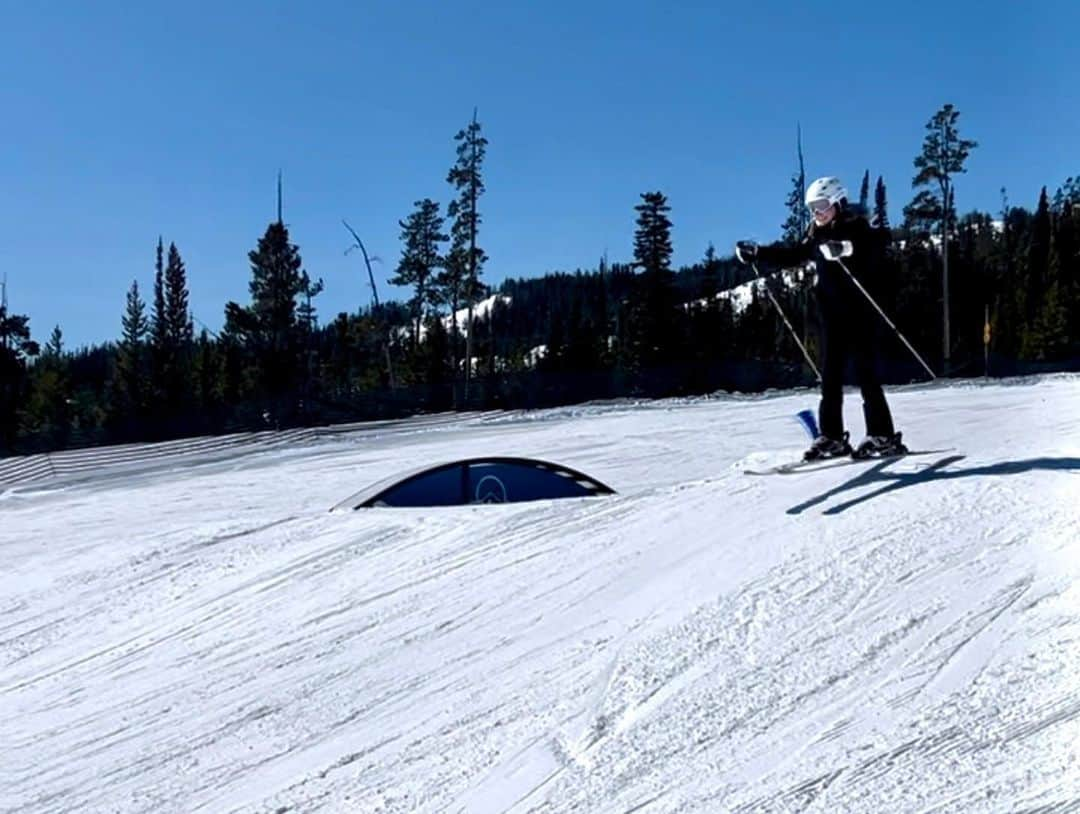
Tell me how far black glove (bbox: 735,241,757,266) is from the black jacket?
468mm

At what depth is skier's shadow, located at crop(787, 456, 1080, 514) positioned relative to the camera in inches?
302

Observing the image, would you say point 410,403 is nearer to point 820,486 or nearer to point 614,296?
point 820,486

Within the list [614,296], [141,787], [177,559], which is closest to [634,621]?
[141,787]

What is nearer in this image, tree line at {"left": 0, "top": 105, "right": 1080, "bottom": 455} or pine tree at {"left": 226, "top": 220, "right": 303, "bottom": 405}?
tree line at {"left": 0, "top": 105, "right": 1080, "bottom": 455}

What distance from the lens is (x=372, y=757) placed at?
4855 millimetres

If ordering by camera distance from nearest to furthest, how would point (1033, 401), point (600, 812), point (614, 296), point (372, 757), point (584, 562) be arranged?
point (600, 812)
point (372, 757)
point (584, 562)
point (1033, 401)
point (614, 296)

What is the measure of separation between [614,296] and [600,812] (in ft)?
453

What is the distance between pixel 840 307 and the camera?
895cm

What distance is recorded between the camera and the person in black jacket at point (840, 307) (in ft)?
29.0

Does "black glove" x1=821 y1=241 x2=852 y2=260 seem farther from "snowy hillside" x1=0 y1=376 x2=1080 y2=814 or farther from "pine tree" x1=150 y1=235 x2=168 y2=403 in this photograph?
"pine tree" x1=150 y1=235 x2=168 y2=403

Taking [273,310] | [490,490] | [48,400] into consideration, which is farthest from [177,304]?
[490,490]

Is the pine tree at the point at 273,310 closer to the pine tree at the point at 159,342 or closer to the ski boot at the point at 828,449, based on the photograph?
the pine tree at the point at 159,342

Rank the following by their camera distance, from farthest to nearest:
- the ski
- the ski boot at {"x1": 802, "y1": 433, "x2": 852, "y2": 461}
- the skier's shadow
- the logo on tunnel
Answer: the logo on tunnel
the ski boot at {"x1": 802, "y1": 433, "x2": 852, "y2": 461}
the ski
the skier's shadow

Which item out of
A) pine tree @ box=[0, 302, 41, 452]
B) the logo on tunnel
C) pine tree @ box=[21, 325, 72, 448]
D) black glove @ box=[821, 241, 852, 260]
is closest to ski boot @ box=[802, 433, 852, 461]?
black glove @ box=[821, 241, 852, 260]
